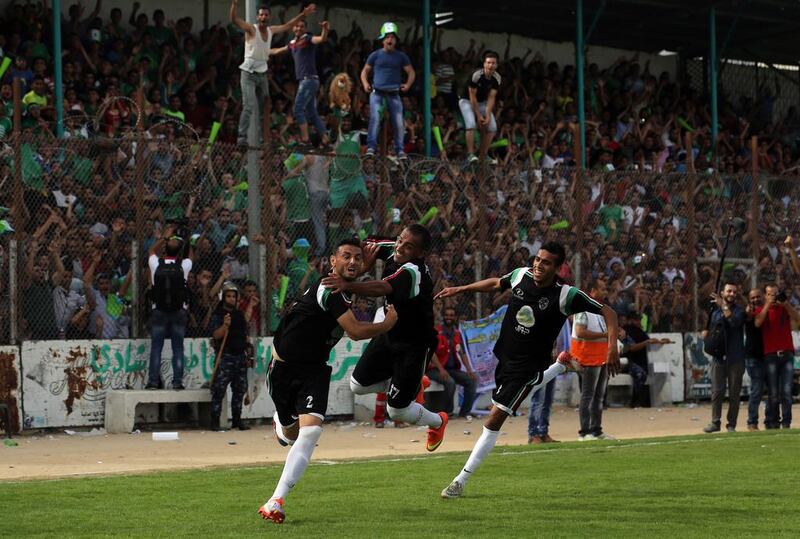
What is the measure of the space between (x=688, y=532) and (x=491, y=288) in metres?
3.17

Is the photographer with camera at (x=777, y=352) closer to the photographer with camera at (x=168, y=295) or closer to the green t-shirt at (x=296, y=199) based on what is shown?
the green t-shirt at (x=296, y=199)

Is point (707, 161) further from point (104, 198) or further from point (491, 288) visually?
point (491, 288)

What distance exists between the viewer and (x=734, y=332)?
1873cm

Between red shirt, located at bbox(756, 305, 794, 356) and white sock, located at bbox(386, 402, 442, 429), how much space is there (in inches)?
315

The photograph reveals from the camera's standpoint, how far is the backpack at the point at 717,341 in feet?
61.4

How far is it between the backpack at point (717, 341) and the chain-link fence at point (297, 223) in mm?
3744

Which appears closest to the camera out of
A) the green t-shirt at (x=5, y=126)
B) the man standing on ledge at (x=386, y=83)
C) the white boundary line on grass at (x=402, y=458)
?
the white boundary line on grass at (x=402, y=458)

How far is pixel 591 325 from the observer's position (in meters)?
17.4

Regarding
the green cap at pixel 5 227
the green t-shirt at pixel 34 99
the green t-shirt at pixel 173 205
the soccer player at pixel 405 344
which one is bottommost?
the soccer player at pixel 405 344

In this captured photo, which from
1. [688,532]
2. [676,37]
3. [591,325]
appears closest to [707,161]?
[676,37]

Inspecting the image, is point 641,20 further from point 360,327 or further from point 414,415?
point 360,327

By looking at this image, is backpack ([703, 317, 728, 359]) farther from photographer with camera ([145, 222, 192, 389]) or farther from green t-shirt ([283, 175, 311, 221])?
photographer with camera ([145, 222, 192, 389])

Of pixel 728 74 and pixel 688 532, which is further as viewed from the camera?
pixel 728 74

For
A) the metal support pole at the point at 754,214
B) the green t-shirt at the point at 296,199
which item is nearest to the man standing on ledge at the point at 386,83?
the green t-shirt at the point at 296,199
